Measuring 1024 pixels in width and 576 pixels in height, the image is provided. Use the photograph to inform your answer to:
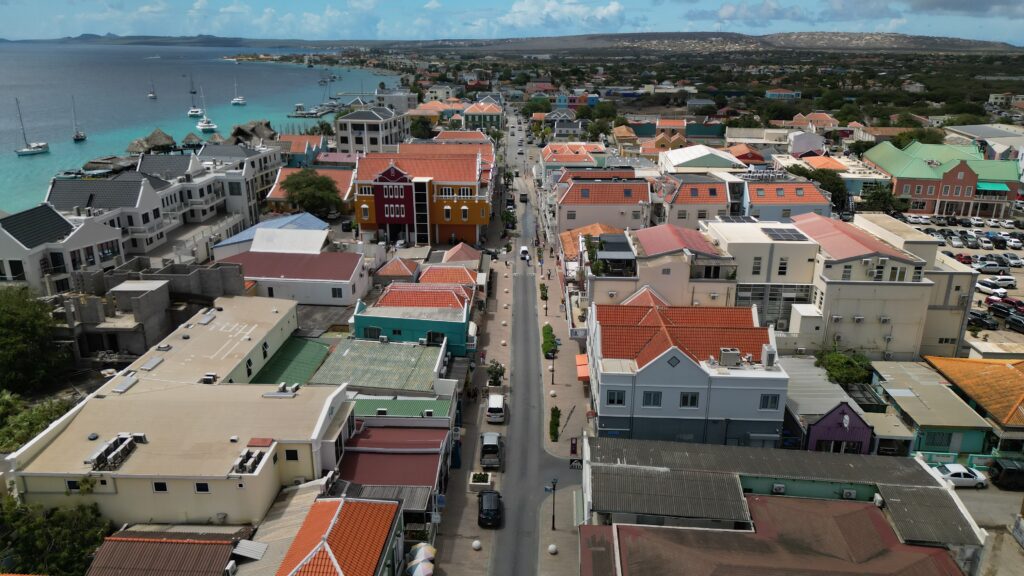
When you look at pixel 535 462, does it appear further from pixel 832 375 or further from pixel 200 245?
pixel 200 245

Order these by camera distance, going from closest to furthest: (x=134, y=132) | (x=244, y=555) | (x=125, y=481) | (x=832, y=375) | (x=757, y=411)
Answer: (x=244, y=555) → (x=125, y=481) → (x=757, y=411) → (x=832, y=375) → (x=134, y=132)

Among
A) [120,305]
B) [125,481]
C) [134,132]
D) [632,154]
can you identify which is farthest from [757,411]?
[134,132]

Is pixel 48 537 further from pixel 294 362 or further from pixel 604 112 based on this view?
pixel 604 112

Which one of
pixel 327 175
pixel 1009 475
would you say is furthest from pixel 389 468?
pixel 327 175

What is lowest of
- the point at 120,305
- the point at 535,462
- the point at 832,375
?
the point at 535,462

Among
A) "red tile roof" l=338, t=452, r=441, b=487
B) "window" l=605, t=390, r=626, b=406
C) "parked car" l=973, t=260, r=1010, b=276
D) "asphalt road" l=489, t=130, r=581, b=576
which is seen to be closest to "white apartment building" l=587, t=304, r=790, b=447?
"window" l=605, t=390, r=626, b=406

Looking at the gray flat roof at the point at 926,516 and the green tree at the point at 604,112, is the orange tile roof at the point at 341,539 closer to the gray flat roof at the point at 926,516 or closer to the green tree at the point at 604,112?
the gray flat roof at the point at 926,516
